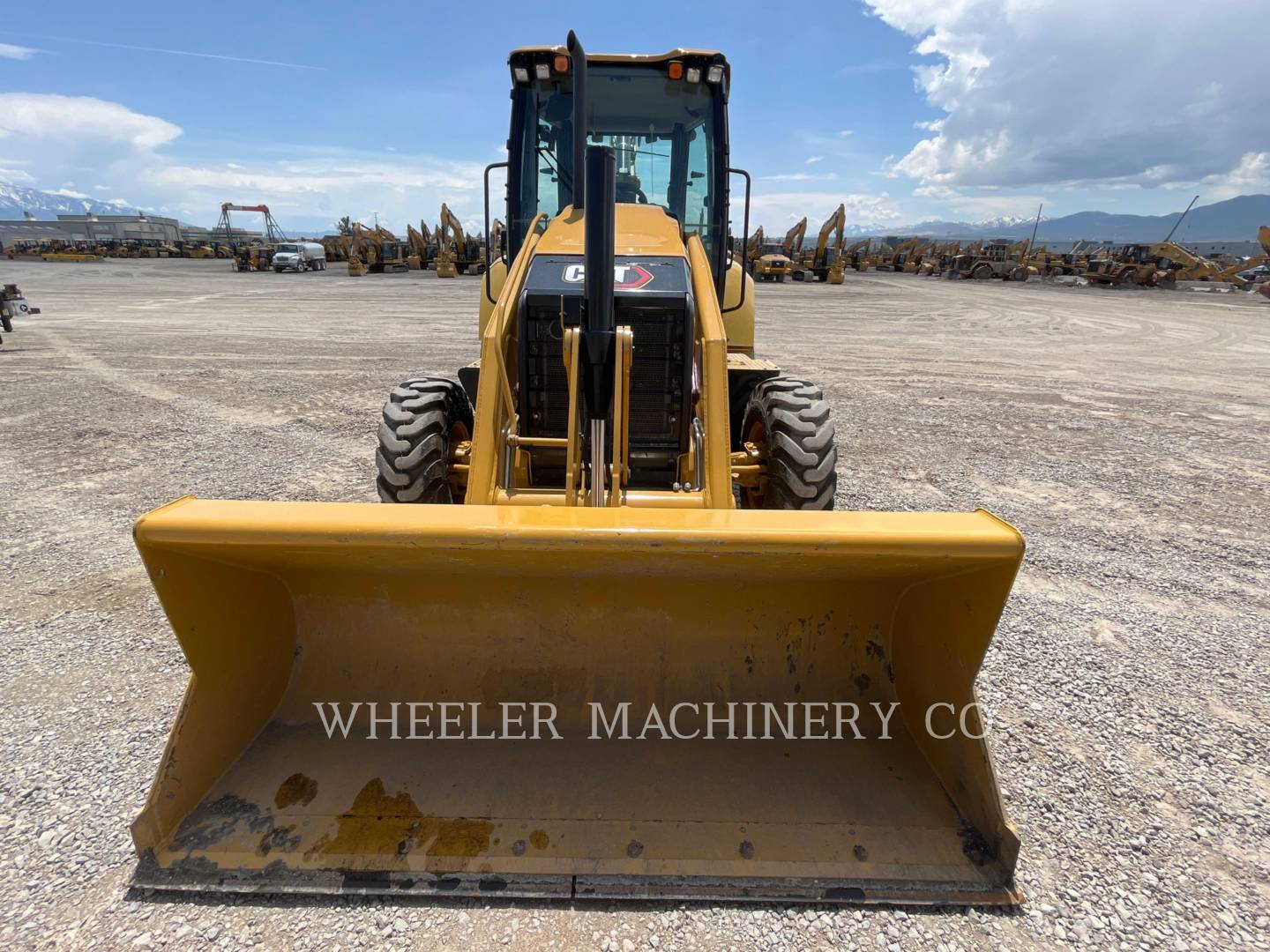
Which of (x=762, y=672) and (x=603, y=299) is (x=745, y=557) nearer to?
(x=762, y=672)

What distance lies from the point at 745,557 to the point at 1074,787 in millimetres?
1631

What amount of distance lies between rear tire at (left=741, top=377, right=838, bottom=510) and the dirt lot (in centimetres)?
116

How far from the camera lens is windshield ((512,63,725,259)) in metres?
4.07

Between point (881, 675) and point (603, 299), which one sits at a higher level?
point (603, 299)

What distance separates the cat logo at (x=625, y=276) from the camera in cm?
326

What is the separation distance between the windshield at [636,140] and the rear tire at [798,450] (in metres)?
1.35

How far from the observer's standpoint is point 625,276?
10.8ft

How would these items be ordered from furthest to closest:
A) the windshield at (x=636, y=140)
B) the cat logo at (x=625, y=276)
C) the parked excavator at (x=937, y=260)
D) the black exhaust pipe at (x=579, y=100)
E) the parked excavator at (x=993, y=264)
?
the parked excavator at (x=937, y=260)
the parked excavator at (x=993, y=264)
the windshield at (x=636, y=140)
the cat logo at (x=625, y=276)
the black exhaust pipe at (x=579, y=100)

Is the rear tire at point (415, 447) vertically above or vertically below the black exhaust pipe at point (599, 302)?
below

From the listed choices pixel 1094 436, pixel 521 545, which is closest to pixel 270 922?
pixel 521 545

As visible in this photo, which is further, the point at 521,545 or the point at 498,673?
the point at 498,673

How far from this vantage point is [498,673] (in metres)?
2.41

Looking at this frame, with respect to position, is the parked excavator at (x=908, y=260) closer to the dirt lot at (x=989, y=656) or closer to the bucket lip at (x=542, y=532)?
the dirt lot at (x=989, y=656)

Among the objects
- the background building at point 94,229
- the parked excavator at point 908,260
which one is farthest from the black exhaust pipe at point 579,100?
the background building at point 94,229
